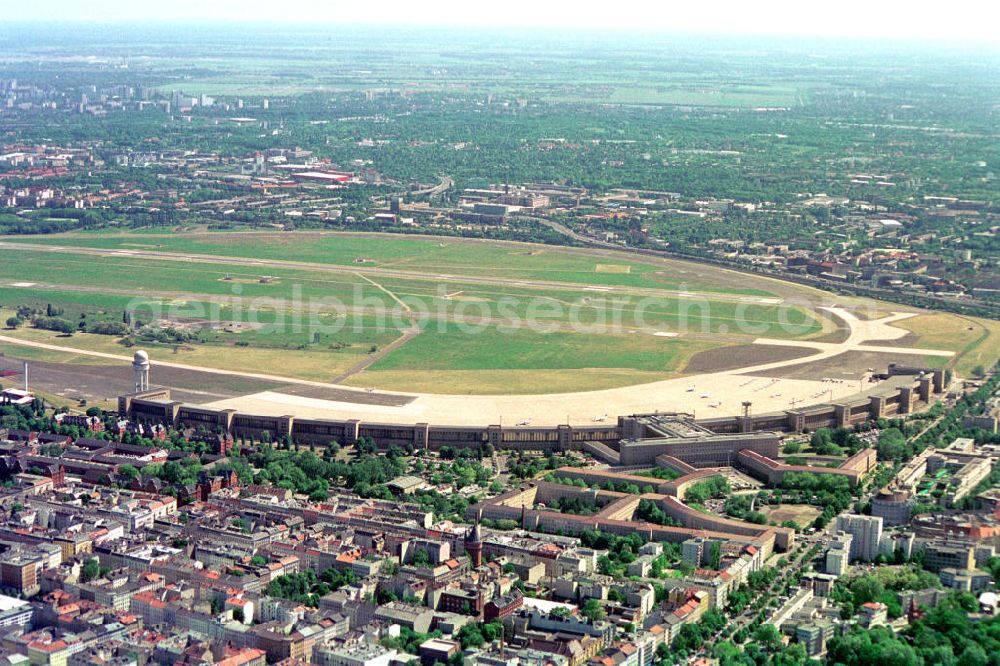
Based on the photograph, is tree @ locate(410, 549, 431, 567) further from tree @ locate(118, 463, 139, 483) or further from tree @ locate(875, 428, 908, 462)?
tree @ locate(875, 428, 908, 462)

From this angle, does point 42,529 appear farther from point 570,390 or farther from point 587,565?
point 570,390

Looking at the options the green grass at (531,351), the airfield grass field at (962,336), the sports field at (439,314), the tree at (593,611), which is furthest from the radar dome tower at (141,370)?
the airfield grass field at (962,336)

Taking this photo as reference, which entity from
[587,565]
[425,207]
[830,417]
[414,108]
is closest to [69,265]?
[425,207]

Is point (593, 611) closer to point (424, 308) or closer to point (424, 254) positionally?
point (424, 308)

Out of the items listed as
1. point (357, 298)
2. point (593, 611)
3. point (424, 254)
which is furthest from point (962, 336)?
point (593, 611)

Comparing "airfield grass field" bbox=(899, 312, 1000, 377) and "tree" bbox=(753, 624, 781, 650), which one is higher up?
"tree" bbox=(753, 624, 781, 650)

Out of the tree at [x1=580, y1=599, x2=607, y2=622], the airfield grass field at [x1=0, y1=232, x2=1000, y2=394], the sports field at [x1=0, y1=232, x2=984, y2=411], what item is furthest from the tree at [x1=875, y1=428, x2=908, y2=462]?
the tree at [x1=580, y1=599, x2=607, y2=622]
